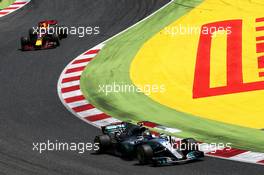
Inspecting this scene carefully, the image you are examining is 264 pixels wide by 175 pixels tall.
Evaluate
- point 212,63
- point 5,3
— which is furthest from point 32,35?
point 212,63

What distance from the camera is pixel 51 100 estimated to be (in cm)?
2211

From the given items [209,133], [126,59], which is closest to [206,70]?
[126,59]

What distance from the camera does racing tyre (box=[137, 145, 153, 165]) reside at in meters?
15.5

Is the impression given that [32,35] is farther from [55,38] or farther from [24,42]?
[55,38]

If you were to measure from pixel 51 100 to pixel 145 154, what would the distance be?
721cm

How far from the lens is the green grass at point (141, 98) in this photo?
17875 mm

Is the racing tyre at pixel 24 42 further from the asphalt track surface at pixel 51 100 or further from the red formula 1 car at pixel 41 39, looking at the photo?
the asphalt track surface at pixel 51 100

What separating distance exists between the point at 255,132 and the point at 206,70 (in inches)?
224

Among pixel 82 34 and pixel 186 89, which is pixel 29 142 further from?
pixel 82 34

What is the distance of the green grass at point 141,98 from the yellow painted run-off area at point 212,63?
0.41m

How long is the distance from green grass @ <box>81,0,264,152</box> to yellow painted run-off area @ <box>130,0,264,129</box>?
0.41 metres

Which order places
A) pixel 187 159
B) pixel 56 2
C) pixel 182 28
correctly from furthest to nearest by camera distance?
1. pixel 56 2
2. pixel 182 28
3. pixel 187 159

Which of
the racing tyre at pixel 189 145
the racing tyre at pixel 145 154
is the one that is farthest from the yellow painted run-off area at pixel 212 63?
the racing tyre at pixel 145 154

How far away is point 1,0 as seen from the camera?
1479 inches
